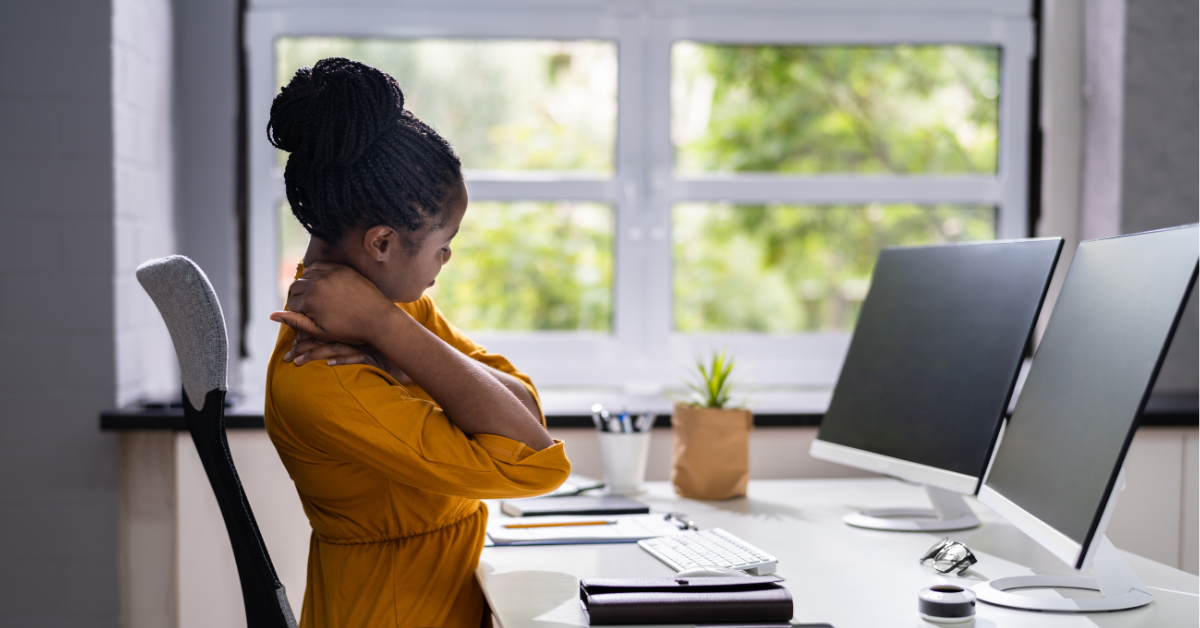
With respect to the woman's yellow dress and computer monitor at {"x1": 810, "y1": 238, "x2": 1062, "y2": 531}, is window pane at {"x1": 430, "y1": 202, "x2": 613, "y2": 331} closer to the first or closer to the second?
computer monitor at {"x1": 810, "y1": 238, "x2": 1062, "y2": 531}

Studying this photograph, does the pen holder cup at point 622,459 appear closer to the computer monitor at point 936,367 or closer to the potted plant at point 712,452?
the potted plant at point 712,452

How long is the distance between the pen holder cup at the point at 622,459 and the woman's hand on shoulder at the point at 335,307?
735 mm

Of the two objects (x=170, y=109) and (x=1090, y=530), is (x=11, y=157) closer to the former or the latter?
(x=170, y=109)

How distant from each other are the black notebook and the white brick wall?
1037 millimetres

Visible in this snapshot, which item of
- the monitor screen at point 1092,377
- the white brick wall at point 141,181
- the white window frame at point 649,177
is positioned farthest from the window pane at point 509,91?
the monitor screen at point 1092,377

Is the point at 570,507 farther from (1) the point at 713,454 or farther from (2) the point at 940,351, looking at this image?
(2) the point at 940,351

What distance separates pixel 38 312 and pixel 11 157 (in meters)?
0.35

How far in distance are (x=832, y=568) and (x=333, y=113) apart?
91cm

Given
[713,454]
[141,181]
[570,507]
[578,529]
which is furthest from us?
[141,181]

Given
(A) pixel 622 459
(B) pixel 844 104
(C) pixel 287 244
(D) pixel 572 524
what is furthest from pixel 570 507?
(B) pixel 844 104

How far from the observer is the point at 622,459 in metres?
1.80

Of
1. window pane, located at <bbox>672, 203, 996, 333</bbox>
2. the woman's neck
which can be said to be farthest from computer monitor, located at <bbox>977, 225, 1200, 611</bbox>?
window pane, located at <bbox>672, 203, 996, 333</bbox>

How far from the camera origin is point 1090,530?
1.00m

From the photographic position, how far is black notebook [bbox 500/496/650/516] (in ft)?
5.22
